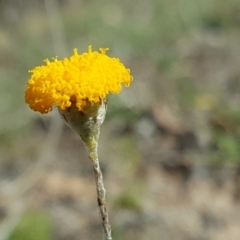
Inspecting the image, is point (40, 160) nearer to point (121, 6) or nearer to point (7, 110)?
point (7, 110)

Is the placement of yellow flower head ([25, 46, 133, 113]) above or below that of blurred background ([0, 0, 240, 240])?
below

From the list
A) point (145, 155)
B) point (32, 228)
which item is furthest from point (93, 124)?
point (145, 155)

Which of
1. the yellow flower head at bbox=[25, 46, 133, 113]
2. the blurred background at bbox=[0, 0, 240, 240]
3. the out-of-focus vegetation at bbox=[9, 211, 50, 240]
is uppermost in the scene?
the blurred background at bbox=[0, 0, 240, 240]

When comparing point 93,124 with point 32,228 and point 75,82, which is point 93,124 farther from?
point 32,228

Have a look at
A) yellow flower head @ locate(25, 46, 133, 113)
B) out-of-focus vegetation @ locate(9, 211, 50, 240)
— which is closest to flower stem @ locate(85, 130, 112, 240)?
yellow flower head @ locate(25, 46, 133, 113)

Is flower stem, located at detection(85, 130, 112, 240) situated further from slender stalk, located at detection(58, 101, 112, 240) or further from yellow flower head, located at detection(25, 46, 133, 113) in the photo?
yellow flower head, located at detection(25, 46, 133, 113)

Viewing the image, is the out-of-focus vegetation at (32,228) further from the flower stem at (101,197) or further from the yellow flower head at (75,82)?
the yellow flower head at (75,82)

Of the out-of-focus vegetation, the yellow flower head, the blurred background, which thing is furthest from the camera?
the blurred background
